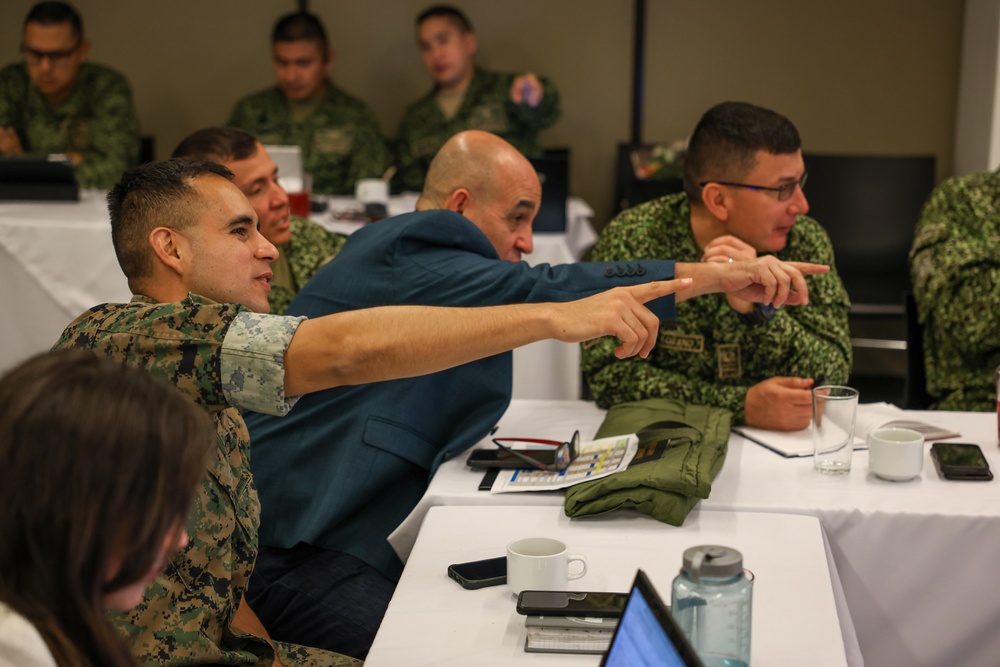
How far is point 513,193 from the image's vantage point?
2.24m

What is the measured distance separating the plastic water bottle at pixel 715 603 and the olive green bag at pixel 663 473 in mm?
481

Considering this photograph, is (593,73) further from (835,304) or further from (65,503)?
(65,503)

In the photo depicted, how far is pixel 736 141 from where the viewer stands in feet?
8.05

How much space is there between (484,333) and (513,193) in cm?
84

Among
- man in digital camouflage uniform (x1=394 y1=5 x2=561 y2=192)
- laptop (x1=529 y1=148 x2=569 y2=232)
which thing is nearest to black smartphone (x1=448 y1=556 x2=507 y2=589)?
laptop (x1=529 y1=148 x2=569 y2=232)

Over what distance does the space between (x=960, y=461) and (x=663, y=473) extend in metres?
0.59

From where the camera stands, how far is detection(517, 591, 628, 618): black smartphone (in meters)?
1.35

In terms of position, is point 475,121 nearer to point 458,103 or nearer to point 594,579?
point 458,103

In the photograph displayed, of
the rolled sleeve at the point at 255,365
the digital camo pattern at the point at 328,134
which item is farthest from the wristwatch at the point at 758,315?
the digital camo pattern at the point at 328,134

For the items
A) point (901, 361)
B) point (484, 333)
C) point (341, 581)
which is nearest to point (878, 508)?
point (484, 333)

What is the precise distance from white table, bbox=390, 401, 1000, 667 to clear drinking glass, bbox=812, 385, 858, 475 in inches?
1.0

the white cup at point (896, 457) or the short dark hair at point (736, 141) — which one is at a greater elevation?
the short dark hair at point (736, 141)

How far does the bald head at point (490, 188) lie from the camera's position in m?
2.24

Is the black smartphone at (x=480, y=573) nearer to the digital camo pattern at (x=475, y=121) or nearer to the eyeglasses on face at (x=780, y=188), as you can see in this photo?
the eyeglasses on face at (x=780, y=188)
